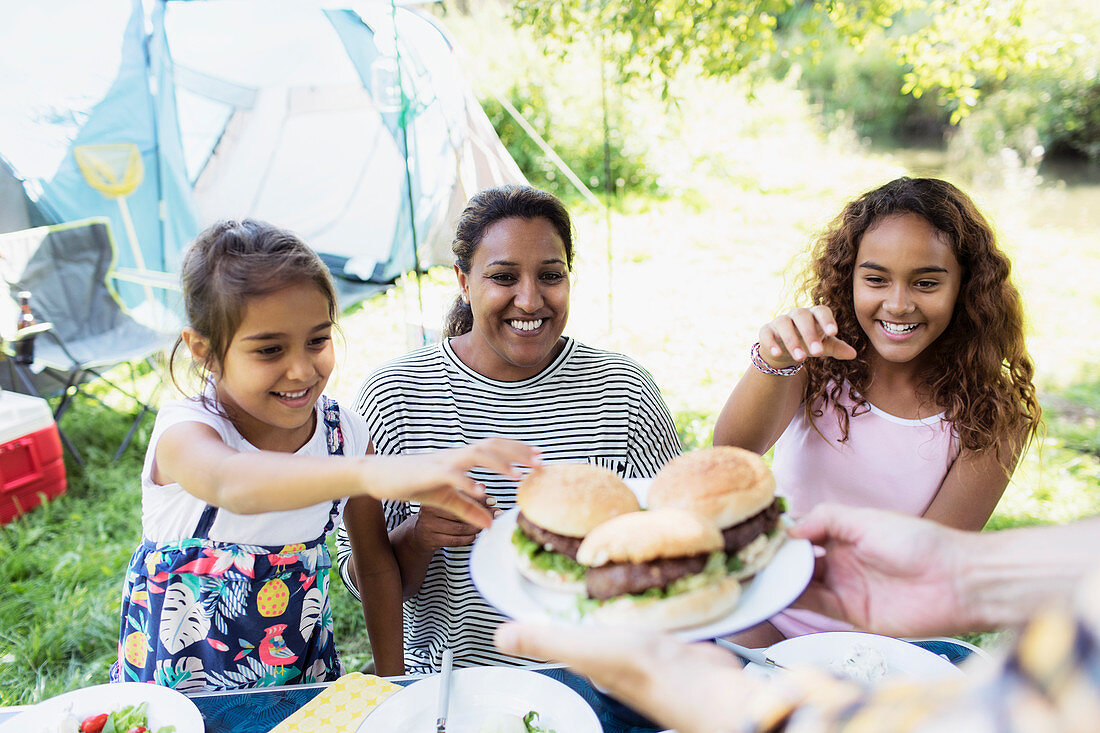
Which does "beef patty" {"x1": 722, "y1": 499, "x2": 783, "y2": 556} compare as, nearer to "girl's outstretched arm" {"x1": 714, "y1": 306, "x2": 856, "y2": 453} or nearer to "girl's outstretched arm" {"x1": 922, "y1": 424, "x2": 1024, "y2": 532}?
"girl's outstretched arm" {"x1": 714, "y1": 306, "x2": 856, "y2": 453}

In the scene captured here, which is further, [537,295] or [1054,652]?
[537,295]

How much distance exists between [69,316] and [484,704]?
6061mm

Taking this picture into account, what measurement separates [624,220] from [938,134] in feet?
39.6

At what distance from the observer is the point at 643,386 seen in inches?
100

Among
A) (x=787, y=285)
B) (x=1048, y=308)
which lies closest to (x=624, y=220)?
(x=1048, y=308)

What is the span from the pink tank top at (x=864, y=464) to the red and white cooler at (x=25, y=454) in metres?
4.58

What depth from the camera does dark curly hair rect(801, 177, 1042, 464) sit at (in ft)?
8.02

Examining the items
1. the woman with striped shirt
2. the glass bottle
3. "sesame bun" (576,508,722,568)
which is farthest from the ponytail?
the glass bottle

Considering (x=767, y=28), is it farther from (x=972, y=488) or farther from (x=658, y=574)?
(x=658, y=574)

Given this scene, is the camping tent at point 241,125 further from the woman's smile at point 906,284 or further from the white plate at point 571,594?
the white plate at point 571,594

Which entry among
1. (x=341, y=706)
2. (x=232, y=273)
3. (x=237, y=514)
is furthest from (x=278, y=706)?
(x=232, y=273)

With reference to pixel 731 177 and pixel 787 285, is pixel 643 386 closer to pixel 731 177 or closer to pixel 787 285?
pixel 787 285

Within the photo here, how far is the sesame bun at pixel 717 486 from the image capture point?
1.70 metres

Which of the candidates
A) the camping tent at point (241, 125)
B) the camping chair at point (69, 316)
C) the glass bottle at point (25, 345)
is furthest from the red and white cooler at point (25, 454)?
the camping tent at point (241, 125)
